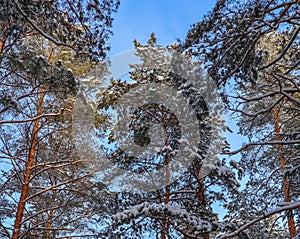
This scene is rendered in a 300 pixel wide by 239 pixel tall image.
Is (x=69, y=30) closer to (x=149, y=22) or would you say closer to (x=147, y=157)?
(x=147, y=157)

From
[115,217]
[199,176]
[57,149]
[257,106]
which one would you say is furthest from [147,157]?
[257,106]

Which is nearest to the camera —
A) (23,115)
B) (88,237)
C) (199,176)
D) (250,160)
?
(199,176)

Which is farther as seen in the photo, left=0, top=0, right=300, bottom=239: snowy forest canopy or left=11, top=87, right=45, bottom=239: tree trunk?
left=11, top=87, right=45, bottom=239: tree trunk

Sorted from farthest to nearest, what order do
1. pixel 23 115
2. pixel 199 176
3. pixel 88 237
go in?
pixel 88 237, pixel 23 115, pixel 199 176

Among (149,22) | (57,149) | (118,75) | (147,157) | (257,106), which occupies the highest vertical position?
(149,22)

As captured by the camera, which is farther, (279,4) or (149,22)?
A: (149,22)

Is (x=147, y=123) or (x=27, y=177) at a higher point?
(x=147, y=123)

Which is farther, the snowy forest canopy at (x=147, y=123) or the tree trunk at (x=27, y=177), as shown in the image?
the tree trunk at (x=27, y=177)

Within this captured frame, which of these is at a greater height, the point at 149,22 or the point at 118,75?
the point at 149,22

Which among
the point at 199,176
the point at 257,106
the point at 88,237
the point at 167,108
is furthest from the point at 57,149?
the point at 257,106

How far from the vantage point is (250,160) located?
28.8ft

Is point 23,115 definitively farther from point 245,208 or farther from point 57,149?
point 245,208

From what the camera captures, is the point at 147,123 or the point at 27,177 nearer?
the point at 27,177

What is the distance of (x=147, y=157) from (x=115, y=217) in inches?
76.6
